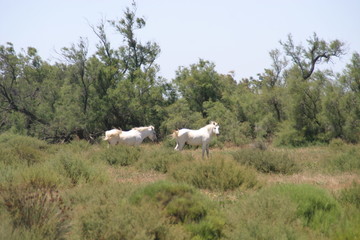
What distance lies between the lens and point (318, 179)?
13.2 meters

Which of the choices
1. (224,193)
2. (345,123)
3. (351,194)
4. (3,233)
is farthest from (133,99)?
(3,233)

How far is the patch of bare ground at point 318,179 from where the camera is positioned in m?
12.1

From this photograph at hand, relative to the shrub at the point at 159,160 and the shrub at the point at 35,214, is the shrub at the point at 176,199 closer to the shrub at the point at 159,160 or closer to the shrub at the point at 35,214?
the shrub at the point at 35,214

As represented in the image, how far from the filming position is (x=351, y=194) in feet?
30.9

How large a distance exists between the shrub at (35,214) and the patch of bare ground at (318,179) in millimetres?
6488

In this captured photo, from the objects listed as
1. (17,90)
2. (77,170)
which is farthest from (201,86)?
(77,170)

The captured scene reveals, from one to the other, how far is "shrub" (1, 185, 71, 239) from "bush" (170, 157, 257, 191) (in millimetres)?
4943

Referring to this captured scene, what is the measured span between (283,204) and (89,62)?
28282 mm

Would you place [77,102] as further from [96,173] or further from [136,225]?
[136,225]

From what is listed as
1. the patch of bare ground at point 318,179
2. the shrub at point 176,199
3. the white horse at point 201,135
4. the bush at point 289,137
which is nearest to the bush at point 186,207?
the shrub at point 176,199

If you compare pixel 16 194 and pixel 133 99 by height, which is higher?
pixel 133 99

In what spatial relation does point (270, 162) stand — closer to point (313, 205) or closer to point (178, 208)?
point (313, 205)

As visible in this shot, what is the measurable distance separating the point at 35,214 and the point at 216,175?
5892 millimetres

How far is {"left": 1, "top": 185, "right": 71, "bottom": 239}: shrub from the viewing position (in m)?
6.66
